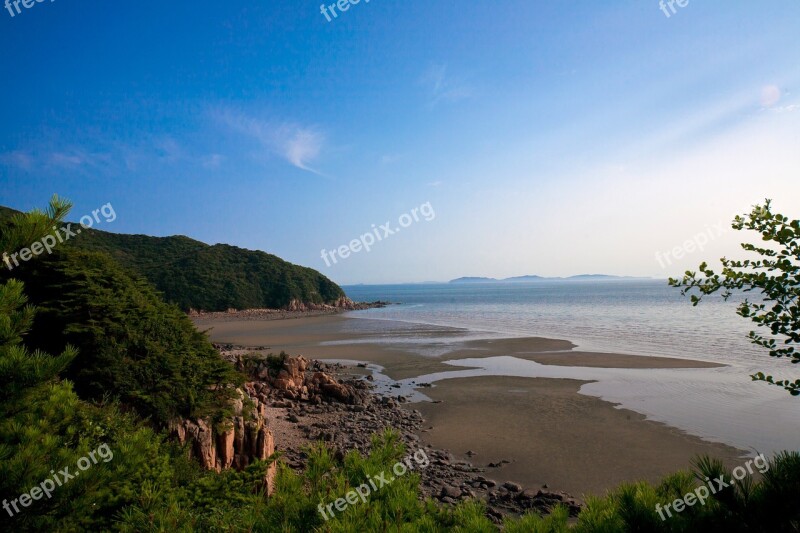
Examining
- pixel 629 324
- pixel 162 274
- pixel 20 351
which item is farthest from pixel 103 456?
pixel 162 274

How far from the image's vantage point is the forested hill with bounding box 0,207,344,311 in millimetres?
74500

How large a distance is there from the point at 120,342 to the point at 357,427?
7.89 meters

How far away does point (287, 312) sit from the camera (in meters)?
79.0

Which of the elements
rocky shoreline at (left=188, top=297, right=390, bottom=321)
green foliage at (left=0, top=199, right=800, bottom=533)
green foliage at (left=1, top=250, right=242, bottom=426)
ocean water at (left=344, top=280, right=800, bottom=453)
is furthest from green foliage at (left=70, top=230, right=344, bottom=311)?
green foliage at (left=0, top=199, right=800, bottom=533)

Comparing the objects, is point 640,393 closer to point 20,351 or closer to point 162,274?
point 20,351

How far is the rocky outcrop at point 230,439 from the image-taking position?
27.3 feet

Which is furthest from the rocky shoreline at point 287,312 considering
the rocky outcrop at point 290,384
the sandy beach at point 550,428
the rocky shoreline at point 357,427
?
the rocky shoreline at point 357,427

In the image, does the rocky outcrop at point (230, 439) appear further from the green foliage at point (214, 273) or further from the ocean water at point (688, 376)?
the green foliage at point (214, 273)

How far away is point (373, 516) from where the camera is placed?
10.5 feet

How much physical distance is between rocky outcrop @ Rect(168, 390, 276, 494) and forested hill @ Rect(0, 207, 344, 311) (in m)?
62.7

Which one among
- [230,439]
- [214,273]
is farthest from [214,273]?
[230,439]

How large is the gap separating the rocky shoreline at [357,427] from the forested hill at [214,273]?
54.9 m

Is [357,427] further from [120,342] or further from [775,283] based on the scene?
[775,283]

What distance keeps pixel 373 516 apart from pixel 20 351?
3.45m
